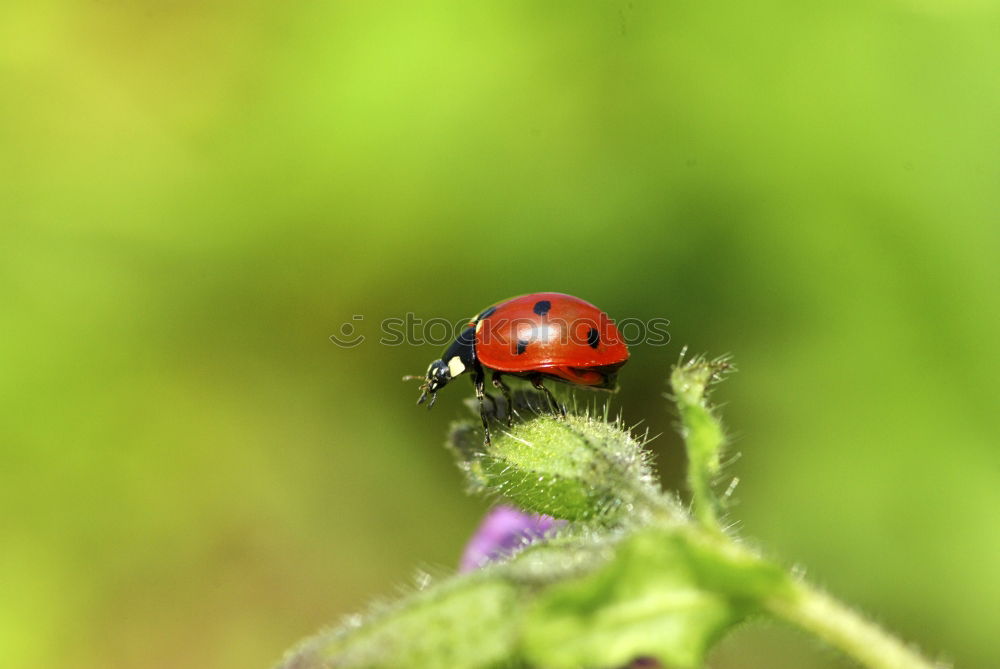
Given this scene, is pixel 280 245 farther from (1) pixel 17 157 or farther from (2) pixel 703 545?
(2) pixel 703 545

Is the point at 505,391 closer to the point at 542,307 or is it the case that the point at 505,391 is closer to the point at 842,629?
the point at 542,307

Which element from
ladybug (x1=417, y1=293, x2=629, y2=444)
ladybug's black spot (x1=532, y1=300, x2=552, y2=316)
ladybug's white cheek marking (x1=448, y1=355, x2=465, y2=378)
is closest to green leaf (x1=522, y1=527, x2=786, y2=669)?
ladybug (x1=417, y1=293, x2=629, y2=444)

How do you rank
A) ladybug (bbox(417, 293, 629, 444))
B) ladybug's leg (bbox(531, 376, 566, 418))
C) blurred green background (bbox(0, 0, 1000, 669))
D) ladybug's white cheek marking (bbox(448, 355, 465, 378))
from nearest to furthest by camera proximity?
ladybug's leg (bbox(531, 376, 566, 418))
ladybug (bbox(417, 293, 629, 444))
ladybug's white cheek marking (bbox(448, 355, 465, 378))
blurred green background (bbox(0, 0, 1000, 669))

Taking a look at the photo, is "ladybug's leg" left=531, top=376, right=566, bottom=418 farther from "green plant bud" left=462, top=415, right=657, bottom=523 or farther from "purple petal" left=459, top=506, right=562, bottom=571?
"purple petal" left=459, top=506, right=562, bottom=571

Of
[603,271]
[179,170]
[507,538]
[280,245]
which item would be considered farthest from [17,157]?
[507,538]

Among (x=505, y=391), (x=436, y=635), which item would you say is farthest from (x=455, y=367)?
(x=436, y=635)

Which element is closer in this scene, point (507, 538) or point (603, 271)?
point (507, 538)
